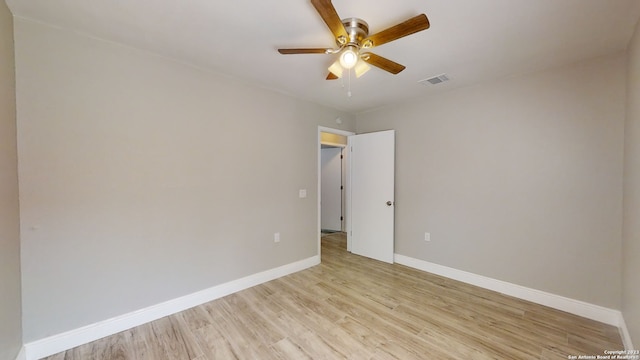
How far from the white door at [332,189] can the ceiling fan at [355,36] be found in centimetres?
379

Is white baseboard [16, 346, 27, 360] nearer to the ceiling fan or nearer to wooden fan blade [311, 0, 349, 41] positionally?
the ceiling fan

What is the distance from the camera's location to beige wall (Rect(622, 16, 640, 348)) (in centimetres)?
165

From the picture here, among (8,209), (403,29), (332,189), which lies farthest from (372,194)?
(8,209)

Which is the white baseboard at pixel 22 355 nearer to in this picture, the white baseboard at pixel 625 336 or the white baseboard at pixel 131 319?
the white baseboard at pixel 131 319

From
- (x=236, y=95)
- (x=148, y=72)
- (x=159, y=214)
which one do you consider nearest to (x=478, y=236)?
(x=236, y=95)

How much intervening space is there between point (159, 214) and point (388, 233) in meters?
3.03

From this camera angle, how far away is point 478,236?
2924 millimetres

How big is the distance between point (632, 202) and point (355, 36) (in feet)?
8.03

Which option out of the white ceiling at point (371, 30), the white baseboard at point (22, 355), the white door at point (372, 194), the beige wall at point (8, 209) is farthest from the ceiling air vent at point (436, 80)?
the white baseboard at point (22, 355)

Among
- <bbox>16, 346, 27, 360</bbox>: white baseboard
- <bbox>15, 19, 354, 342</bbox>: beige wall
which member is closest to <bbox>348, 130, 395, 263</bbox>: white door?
<bbox>15, 19, 354, 342</bbox>: beige wall

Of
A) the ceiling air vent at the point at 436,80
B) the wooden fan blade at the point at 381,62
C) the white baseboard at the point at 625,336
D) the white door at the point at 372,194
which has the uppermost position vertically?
the ceiling air vent at the point at 436,80

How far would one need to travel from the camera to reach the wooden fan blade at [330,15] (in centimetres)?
126

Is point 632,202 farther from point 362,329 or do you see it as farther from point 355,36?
point 355,36

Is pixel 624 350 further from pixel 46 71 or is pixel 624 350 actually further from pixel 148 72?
pixel 46 71
